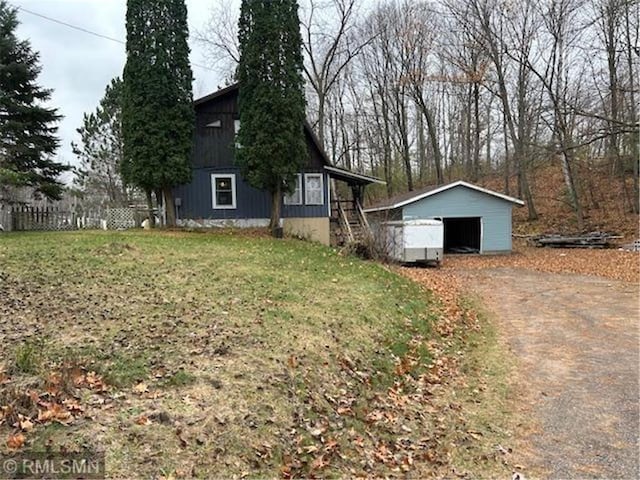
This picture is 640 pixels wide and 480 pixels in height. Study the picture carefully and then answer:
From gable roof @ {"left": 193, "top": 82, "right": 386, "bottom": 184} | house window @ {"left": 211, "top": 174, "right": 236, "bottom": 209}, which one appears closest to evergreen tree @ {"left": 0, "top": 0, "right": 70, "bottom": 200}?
house window @ {"left": 211, "top": 174, "right": 236, "bottom": 209}

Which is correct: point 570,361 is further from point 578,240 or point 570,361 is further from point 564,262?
point 578,240

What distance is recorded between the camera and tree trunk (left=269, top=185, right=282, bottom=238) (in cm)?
1752

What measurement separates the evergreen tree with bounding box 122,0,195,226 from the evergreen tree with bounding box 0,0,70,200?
6.64 m

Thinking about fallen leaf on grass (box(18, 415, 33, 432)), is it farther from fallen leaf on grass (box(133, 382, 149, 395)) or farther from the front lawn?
fallen leaf on grass (box(133, 382, 149, 395))

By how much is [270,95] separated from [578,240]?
1589 centimetres

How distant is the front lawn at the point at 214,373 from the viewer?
3.25 meters

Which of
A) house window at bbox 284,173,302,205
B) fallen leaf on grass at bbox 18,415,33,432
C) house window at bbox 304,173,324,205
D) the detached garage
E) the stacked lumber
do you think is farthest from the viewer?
the detached garage

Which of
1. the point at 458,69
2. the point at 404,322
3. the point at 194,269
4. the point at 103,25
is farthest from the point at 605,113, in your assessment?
the point at 103,25

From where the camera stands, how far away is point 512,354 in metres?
6.69

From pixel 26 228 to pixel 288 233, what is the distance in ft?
34.8

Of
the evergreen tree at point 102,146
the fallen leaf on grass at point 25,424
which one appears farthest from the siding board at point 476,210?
the fallen leaf on grass at point 25,424

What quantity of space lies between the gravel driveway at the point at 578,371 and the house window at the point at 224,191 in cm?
1105

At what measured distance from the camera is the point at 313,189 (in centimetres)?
1980

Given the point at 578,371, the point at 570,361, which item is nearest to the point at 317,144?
Answer: the point at 570,361
